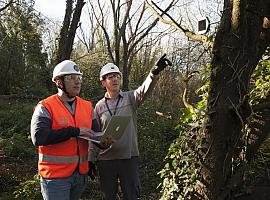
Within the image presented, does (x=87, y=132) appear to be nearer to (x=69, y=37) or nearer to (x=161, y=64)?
(x=161, y=64)

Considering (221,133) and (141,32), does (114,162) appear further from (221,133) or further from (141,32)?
(141,32)

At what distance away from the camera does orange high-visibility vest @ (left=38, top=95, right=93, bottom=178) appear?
→ 3.19 m

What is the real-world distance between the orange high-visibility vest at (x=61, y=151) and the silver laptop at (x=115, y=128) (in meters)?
0.18

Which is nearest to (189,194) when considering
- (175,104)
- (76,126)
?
(76,126)

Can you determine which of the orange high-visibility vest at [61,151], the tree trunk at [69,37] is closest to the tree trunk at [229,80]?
the orange high-visibility vest at [61,151]

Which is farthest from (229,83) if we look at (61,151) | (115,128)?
(61,151)

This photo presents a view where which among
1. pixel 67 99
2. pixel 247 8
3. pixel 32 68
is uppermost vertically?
pixel 32 68

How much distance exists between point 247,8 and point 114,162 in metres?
1.98

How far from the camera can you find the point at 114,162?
12.5 ft

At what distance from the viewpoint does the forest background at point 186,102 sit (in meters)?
3.21

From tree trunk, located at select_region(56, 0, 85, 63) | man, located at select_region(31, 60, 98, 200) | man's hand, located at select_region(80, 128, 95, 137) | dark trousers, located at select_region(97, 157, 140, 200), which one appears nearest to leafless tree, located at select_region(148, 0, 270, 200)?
dark trousers, located at select_region(97, 157, 140, 200)

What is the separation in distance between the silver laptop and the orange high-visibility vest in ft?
0.60

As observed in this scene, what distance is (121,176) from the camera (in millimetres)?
3814

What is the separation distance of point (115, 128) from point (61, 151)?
0.58 m
